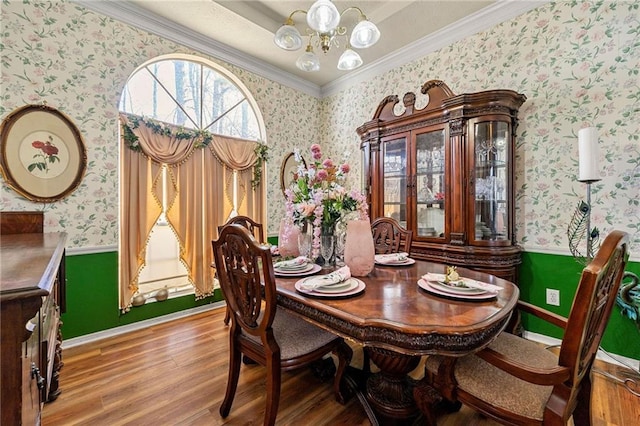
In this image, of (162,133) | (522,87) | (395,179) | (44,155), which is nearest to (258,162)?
(162,133)

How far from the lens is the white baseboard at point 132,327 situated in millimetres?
2217

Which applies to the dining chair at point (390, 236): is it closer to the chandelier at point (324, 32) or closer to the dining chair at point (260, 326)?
the dining chair at point (260, 326)

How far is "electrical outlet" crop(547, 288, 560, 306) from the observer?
Result: 7.21 feet

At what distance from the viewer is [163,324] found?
2648 millimetres

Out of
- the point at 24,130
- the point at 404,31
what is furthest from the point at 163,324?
the point at 404,31

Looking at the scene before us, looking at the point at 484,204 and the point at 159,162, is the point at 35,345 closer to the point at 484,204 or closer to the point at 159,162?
the point at 159,162

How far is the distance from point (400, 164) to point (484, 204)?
875 millimetres

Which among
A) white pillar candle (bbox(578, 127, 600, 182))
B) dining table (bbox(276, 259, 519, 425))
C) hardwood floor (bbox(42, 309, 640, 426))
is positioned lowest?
hardwood floor (bbox(42, 309, 640, 426))

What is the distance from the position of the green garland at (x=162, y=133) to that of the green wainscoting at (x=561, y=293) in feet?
10.5

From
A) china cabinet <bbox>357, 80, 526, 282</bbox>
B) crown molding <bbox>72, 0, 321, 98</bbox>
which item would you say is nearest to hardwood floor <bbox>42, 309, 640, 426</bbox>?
china cabinet <bbox>357, 80, 526, 282</bbox>

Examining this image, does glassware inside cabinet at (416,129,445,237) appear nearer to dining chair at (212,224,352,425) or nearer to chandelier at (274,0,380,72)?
chandelier at (274,0,380,72)

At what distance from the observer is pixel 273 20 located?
2.68 meters

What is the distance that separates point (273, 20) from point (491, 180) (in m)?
2.48

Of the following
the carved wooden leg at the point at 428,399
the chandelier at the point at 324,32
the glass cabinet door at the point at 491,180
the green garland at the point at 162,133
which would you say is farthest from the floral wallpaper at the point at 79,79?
the glass cabinet door at the point at 491,180
